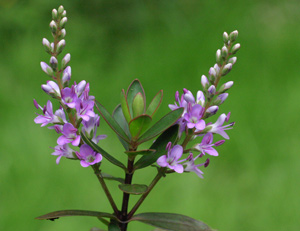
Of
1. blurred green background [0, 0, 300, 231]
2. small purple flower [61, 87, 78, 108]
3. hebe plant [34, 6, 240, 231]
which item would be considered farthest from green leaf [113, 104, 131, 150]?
blurred green background [0, 0, 300, 231]

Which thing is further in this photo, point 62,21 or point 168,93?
point 168,93

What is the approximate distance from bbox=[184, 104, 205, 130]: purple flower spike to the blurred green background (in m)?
0.90

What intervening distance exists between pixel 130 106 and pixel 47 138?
1083mm

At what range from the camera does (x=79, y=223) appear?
1.38 metres

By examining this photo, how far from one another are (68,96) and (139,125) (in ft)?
0.30

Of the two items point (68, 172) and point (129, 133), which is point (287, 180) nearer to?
point (68, 172)

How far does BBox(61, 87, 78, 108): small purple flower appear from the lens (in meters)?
0.52

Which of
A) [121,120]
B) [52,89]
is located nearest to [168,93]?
[121,120]

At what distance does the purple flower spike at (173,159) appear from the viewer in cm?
54

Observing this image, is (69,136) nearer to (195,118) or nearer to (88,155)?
(88,155)

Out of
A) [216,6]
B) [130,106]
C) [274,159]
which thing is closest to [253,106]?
[274,159]

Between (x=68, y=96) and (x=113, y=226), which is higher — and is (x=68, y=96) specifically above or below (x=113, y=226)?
above

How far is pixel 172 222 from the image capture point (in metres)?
0.61

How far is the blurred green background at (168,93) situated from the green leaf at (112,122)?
0.85 m
